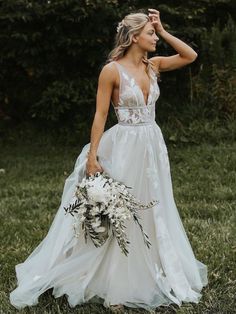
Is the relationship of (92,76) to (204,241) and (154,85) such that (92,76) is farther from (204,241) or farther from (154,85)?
(154,85)

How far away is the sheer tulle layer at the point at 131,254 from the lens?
13.5 ft

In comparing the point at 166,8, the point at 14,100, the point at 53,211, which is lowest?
the point at 53,211

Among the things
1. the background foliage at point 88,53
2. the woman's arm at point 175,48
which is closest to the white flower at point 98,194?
the woman's arm at point 175,48

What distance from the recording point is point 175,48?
4.20 meters

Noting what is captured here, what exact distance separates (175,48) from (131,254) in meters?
1.40

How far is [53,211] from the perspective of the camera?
6.64 meters

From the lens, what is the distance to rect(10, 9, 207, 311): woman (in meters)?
4.00

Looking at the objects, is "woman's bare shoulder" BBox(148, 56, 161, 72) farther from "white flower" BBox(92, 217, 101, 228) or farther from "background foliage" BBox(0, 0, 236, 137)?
"background foliage" BBox(0, 0, 236, 137)

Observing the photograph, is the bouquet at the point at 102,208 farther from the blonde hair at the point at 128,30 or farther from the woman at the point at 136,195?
the blonde hair at the point at 128,30

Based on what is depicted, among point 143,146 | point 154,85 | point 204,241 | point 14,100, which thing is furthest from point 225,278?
point 14,100

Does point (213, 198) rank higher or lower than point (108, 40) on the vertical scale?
lower

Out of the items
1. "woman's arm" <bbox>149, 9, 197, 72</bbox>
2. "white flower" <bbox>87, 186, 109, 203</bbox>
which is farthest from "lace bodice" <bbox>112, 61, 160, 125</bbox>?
"white flower" <bbox>87, 186, 109, 203</bbox>

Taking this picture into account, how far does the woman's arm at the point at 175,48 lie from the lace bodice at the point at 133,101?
6.1 inches

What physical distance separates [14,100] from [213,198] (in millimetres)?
5723
